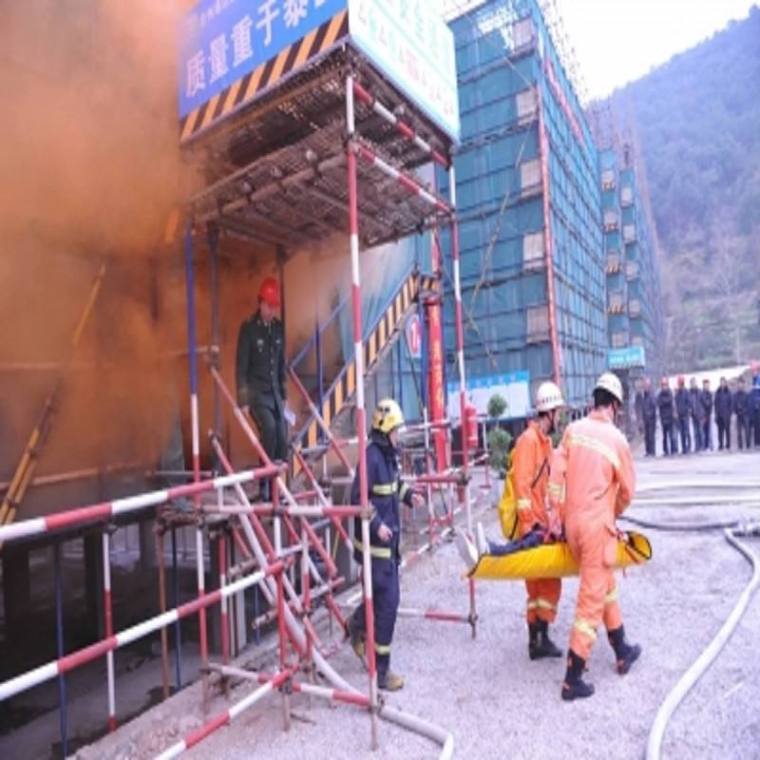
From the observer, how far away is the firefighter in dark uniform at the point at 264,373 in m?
4.60

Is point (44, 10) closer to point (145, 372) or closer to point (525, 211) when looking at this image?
point (145, 372)

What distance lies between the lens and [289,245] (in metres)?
5.42

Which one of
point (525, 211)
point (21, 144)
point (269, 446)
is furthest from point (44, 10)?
point (525, 211)

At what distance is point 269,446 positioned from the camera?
4.69 metres

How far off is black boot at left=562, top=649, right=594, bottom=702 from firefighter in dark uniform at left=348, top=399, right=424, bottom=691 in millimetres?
886

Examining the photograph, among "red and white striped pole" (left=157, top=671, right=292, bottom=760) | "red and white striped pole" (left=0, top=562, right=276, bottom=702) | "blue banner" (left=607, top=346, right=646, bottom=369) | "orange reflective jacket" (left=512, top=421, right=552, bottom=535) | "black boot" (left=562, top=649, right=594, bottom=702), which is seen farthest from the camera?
"blue banner" (left=607, top=346, right=646, bottom=369)

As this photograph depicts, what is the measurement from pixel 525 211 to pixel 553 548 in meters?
11.7

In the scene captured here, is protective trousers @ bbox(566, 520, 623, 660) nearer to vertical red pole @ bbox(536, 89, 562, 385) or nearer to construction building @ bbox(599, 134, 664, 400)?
vertical red pole @ bbox(536, 89, 562, 385)

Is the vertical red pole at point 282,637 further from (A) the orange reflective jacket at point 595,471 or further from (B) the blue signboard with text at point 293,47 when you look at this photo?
(B) the blue signboard with text at point 293,47

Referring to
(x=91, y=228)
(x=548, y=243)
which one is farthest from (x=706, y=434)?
(x=91, y=228)

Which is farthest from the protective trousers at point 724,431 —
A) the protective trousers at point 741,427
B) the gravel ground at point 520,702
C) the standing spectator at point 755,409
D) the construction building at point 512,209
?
the gravel ground at point 520,702

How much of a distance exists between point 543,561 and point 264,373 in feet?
8.02

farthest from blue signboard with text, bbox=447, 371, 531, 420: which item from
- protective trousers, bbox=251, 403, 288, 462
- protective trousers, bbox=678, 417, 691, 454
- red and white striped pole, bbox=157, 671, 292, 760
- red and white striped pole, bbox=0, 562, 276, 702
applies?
red and white striped pole, bbox=0, 562, 276, 702

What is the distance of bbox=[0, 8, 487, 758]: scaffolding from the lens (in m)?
2.93
